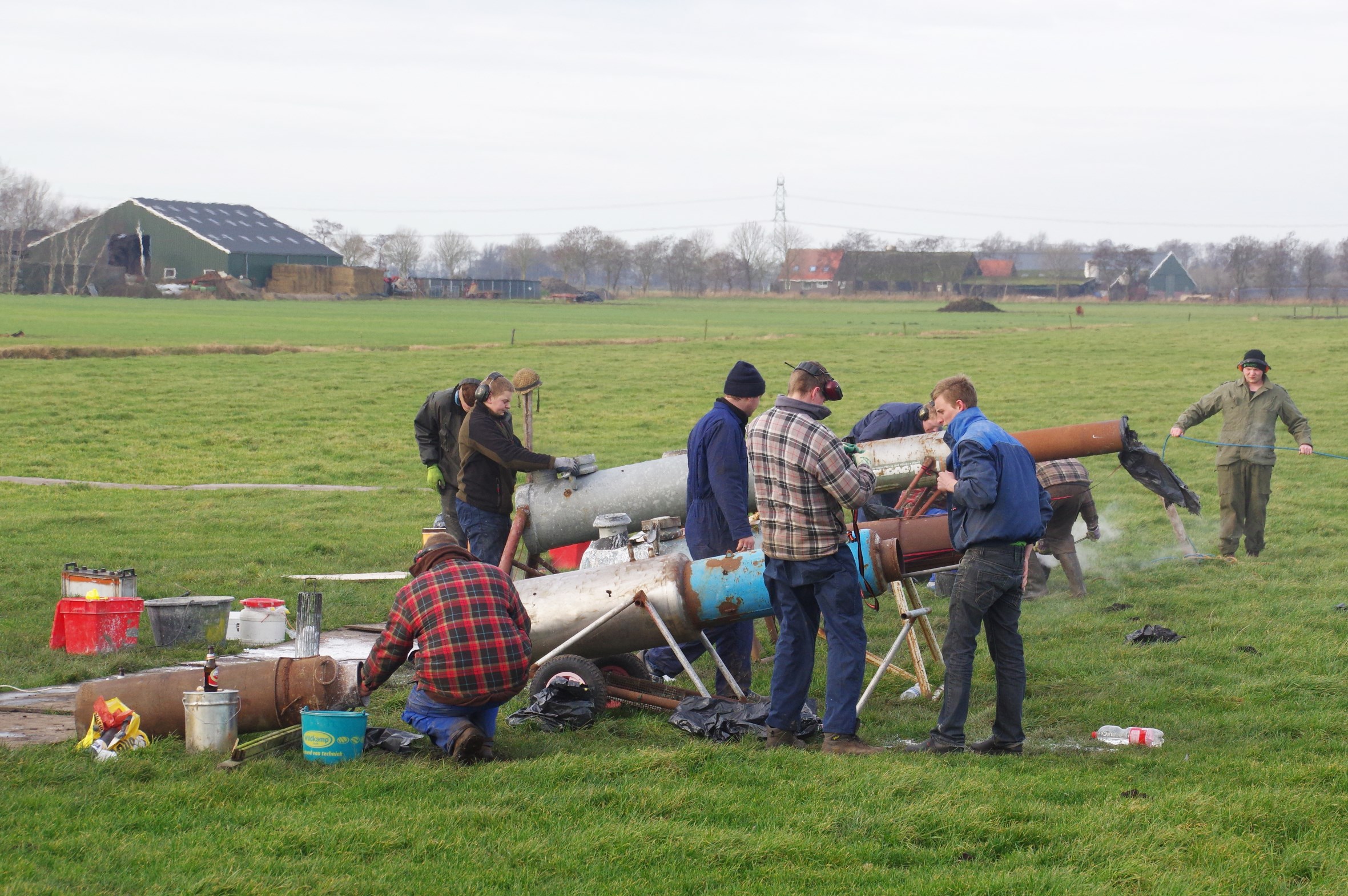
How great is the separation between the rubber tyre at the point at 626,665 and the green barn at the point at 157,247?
9449 centimetres

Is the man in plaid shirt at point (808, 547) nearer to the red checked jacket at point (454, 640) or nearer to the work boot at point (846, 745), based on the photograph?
the work boot at point (846, 745)

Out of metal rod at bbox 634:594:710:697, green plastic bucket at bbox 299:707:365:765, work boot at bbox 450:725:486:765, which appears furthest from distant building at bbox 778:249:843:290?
green plastic bucket at bbox 299:707:365:765

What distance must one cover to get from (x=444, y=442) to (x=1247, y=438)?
8.26 meters

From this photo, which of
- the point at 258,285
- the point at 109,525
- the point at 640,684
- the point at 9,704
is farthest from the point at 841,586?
the point at 258,285

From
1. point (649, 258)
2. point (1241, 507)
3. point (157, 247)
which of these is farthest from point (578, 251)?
point (1241, 507)

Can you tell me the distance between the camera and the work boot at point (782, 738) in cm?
726

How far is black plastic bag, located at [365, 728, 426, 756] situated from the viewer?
6891mm

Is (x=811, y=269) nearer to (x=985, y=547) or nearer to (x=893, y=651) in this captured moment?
(x=893, y=651)

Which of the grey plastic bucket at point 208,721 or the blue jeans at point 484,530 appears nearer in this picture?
the grey plastic bucket at point 208,721

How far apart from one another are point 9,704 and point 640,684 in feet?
13.0

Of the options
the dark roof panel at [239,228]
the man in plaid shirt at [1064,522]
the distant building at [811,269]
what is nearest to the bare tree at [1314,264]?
the distant building at [811,269]

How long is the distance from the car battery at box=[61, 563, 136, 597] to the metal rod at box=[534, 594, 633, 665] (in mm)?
3550

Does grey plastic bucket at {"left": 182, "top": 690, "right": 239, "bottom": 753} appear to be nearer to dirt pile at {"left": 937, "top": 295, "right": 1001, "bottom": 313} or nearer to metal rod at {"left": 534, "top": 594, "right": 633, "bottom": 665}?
metal rod at {"left": 534, "top": 594, "right": 633, "bottom": 665}

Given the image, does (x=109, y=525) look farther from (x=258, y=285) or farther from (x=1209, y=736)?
(x=258, y=285)
